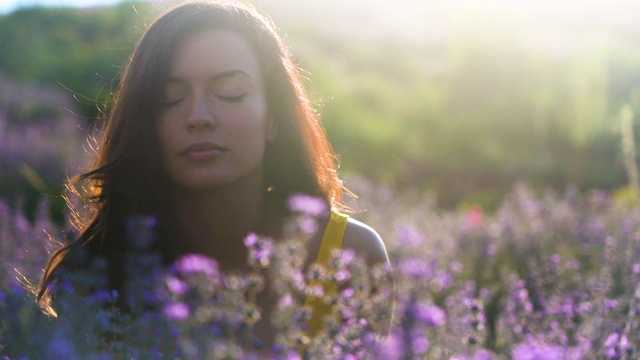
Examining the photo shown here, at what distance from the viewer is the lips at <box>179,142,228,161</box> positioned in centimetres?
246

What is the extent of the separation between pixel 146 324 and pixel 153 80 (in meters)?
1.08

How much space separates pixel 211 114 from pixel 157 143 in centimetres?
31

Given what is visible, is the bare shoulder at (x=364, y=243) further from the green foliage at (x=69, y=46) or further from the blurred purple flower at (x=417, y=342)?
the green foliage at (x=69, y=46)

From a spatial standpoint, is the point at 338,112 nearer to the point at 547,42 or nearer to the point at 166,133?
→ the point at 547,42

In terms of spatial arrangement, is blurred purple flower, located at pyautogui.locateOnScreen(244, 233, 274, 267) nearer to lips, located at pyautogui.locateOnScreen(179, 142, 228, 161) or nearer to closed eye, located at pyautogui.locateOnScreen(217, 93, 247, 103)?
lips, located at pyautogui.locateOnScreen(179, 142, 228, 161)

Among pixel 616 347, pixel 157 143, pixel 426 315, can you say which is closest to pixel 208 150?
pixel 157 143

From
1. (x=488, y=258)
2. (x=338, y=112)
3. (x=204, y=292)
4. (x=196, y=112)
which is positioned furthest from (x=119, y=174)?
(x=338, y=112)

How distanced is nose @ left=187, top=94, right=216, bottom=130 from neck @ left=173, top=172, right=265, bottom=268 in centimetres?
31

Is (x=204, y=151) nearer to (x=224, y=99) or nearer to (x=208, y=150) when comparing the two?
(x=208, y=150)

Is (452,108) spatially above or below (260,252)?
below

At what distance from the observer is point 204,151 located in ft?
8.11

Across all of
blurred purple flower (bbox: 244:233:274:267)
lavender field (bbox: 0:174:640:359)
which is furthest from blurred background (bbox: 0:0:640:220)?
blurred purple flower (bbox: 244:233:274:267)

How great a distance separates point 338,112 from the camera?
1291cm

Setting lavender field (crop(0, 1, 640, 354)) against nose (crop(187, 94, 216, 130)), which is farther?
nose (crop(187, 94, 216, 130))
